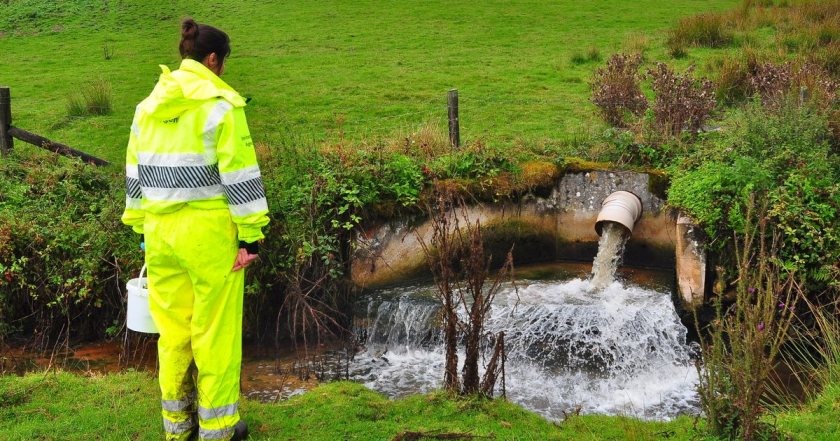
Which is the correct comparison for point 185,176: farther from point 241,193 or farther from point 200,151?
point 241,193

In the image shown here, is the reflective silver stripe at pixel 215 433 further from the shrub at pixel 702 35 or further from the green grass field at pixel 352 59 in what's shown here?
the shrub at pixel 702 35

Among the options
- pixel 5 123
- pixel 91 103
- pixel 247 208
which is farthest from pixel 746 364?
pixel 91 103

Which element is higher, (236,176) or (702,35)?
(702,35)

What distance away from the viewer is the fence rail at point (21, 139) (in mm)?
9758

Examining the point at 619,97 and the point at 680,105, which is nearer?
the point at 680,105

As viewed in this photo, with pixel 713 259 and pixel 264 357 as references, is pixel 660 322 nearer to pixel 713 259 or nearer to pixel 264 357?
pixel 713 259

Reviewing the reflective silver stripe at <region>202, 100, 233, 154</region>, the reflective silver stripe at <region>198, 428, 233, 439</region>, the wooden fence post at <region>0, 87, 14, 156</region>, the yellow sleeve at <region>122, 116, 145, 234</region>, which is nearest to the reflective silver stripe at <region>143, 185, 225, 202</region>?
the reflective silver stripe at <region>202, 100, 233, 154</region>

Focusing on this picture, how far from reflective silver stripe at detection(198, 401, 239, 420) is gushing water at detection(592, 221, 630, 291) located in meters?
5.24

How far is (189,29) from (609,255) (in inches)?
232

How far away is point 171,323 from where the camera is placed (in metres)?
4.84

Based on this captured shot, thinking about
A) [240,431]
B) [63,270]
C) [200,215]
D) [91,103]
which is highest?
[91,103]

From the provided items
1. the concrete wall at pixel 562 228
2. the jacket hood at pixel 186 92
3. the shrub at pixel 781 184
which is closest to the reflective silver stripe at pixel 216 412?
the jacket hood at pixel 186 92

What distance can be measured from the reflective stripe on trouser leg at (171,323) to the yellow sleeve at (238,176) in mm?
457

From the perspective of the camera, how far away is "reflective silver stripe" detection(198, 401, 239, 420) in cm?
477
